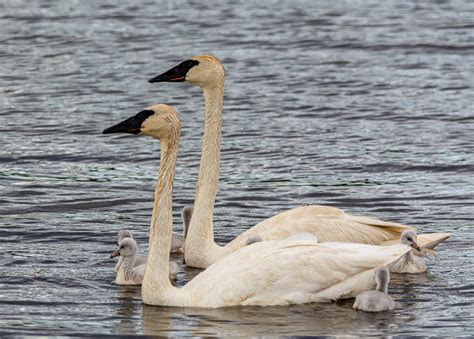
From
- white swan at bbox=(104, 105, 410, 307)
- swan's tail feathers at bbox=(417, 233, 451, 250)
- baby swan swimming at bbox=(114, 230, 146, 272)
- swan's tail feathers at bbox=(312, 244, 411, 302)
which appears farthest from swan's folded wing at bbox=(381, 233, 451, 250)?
baby swan swimming at bbox=(114, 230, 146, 272)

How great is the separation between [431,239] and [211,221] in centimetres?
209

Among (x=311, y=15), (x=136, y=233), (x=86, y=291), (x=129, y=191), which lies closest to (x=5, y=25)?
(x=311, y=15)

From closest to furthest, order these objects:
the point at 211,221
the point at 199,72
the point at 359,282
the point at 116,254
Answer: the point at 359,282 → the point at 116,254 → the point at 211,221 → the point at 199,72

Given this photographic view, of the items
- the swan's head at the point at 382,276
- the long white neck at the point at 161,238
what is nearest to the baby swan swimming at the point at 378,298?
the swan's head at the point at 382,276

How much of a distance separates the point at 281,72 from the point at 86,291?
12487mm

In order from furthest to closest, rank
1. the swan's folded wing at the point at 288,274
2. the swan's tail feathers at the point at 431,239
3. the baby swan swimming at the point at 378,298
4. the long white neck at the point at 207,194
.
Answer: the long white neck at the point at 207,194 < the swan's tail feathers at the point at 431,239 < the swan's folded wing at the point at 288,274 < the baby swan swimming at the point at 378,298

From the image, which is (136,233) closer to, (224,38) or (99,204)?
(99,204)

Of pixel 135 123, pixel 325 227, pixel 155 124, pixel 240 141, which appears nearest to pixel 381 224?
pixel 325 227

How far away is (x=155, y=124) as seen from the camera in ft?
42.5

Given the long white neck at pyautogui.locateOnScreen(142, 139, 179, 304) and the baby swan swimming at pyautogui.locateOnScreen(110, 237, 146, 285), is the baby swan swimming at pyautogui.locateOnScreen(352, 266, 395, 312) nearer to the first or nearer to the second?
the long white neck at pyautogui.locateOnScreen(142, 139, 179, 304)

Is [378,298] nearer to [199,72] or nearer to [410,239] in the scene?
[410,239]

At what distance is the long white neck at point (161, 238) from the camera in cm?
1282

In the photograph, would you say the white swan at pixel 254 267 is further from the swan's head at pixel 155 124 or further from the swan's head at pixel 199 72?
the swan's head at pixel 199 72

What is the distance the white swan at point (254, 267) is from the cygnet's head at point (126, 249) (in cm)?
74
